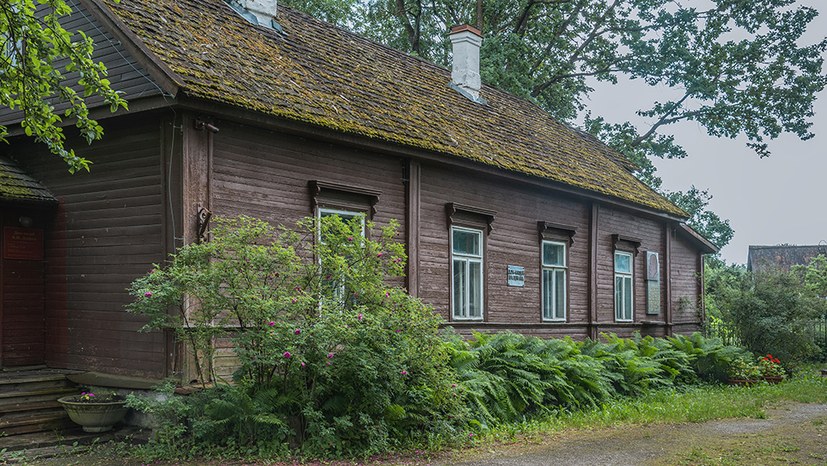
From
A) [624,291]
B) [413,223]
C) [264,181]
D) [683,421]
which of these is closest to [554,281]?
[624,291]

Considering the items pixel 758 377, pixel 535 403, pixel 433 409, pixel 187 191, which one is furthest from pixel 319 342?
pixel 758 377

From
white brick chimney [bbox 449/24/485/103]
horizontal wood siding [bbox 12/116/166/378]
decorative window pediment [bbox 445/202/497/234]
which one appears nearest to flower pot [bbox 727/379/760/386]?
decorative window pediment [bbox 445/202/497/234]

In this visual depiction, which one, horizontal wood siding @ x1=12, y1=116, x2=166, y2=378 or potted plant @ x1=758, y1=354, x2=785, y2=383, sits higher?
horizontal wood siding @ x1=12, y1=116, x2=166, y2=378

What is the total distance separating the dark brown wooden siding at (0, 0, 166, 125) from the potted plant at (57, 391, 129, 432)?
399cm

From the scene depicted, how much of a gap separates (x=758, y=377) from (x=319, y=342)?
1221 centimetres

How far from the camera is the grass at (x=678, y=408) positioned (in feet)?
39.1

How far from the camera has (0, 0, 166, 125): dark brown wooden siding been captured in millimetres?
11109

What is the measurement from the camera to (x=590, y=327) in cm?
1986

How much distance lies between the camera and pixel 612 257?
68.5 ft

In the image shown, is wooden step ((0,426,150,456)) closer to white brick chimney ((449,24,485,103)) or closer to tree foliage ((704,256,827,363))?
white brick chimney ((449,24,485,103))

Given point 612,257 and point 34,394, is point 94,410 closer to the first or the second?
point 34,394

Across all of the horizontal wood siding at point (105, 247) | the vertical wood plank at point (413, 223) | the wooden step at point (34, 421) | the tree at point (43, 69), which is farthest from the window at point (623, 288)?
the tree at point (43, 69)

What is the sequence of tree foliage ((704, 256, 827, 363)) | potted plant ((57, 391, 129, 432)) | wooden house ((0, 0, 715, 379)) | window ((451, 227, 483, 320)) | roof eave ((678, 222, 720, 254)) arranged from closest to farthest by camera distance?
1. potted plant ((57, 391, 129, 432))
2. wooden house ((0, 0, 715, 379))
3. window ((451, 227, 483, 320))
4. tree foliage ((704, 256, 827, 363))
5. roof eave ((678, 222, 720, 254))

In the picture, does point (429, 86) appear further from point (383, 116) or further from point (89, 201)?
point (89, 201)
